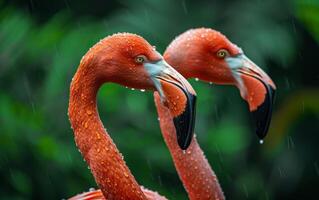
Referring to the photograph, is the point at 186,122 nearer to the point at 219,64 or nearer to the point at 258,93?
the point at 258,93

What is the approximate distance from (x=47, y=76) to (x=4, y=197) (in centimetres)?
77

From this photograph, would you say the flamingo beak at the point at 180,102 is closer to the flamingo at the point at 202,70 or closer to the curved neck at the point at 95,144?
the curved neck at the point at 95,144

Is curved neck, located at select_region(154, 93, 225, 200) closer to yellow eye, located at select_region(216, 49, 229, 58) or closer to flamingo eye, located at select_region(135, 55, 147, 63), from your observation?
yellow eye, located at select_region(216, 49, 229, 58)

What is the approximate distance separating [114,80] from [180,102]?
1.05 ft

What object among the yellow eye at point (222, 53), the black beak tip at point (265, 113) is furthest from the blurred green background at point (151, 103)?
the black beak tip at point (265, 113)

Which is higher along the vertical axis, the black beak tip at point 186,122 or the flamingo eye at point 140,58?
the flamingo eye at point 140,58

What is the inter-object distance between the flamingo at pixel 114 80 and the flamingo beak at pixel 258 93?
0.46 metres

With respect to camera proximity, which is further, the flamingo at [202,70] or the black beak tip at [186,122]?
the flamingo at [202,70]

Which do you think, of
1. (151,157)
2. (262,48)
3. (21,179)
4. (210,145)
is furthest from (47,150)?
(262,48)

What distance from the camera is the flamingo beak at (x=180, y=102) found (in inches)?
107

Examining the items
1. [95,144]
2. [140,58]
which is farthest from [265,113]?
[95,144]

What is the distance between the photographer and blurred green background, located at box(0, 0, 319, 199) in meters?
4.75

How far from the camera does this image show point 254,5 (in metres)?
5.50

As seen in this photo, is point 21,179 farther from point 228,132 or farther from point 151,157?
point 228,132
